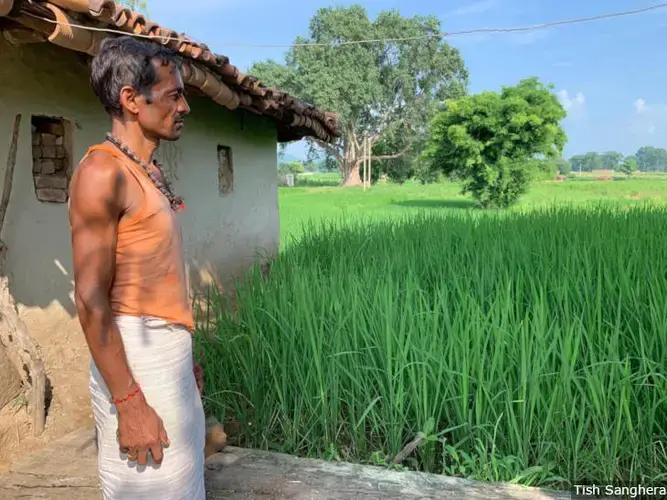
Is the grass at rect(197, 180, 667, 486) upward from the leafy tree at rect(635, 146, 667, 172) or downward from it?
downward

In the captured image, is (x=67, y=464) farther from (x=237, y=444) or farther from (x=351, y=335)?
(x=351, y=335)

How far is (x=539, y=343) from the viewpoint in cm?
238

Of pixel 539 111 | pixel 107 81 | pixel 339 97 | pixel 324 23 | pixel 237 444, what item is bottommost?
pixel 237 444

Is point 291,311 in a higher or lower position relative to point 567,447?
higher

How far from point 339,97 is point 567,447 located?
2844cm

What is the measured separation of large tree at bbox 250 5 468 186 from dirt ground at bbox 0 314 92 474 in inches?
1023

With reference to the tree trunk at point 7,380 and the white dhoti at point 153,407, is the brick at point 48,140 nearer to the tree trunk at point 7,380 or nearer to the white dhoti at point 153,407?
the tree trunk at point 7,380

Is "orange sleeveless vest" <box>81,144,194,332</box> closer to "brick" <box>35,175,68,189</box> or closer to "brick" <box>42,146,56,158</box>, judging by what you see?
"brick" <box>35,175,68,189</box>

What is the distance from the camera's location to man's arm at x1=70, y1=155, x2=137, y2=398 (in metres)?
1.11

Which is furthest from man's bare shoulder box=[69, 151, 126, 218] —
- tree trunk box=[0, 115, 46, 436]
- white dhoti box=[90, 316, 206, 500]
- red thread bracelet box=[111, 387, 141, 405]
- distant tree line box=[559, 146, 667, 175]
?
distant tree line box=[559, 146, 667, 175]

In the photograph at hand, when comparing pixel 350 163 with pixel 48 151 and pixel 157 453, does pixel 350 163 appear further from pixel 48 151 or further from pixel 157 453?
pixel 157 453

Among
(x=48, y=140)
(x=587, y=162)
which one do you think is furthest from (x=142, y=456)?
(x=587, y=162)

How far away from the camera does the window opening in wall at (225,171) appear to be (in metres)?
5.90

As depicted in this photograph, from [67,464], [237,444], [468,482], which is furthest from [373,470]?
[67,464]
